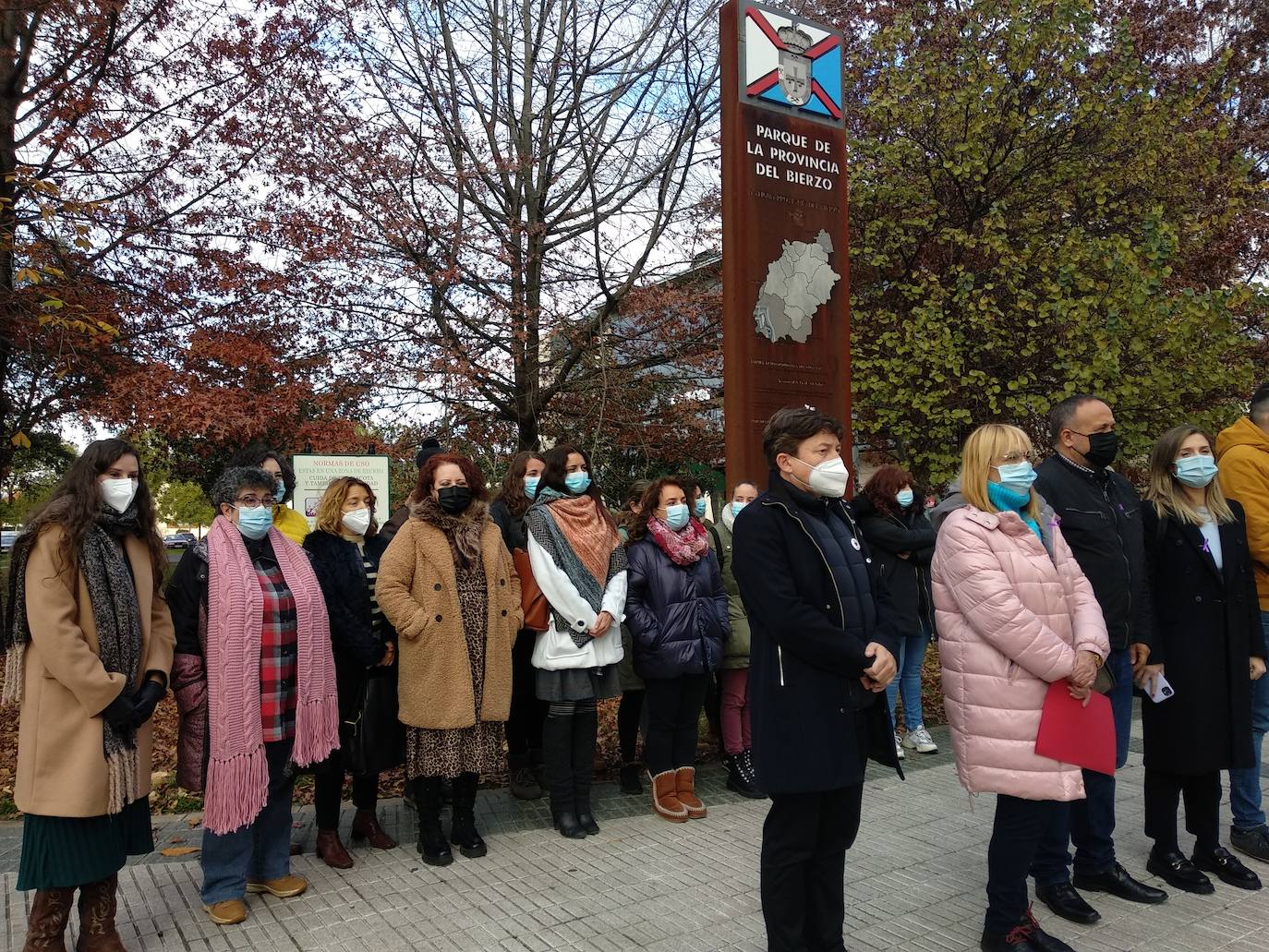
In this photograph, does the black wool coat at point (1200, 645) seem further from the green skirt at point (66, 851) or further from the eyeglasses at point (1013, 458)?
the green skirt at point (66, 851)

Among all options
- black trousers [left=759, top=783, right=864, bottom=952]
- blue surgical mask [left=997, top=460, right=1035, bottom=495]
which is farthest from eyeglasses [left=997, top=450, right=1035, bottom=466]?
black trousers [left=759, top=783, right=864, bottom=952]

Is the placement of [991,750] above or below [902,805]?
above

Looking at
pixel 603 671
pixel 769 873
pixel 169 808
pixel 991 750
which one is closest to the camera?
pixel 769 873

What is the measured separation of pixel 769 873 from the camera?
323cm

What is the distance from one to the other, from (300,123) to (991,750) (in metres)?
9.32

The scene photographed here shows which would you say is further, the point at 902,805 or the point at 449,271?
the point at 449,271

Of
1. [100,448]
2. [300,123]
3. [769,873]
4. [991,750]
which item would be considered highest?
[300,123]

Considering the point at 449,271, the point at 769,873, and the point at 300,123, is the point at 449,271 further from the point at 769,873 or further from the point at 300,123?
the point at 769,873

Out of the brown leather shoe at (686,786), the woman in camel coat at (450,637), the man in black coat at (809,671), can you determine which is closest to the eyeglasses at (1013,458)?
the man in black coat at (809,671)

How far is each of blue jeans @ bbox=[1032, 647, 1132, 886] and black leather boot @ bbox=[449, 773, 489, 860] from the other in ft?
8.83

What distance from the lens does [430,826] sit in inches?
183

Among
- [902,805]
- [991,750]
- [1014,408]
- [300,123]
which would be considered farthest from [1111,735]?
[300,123]

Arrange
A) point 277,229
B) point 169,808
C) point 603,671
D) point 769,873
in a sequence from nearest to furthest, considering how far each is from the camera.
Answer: point 769,873 → point 603,671 → point 169,808 → point 277,229

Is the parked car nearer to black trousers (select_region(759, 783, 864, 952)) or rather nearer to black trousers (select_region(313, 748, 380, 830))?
black trousers (select_region(313, 748, 380, 830))
